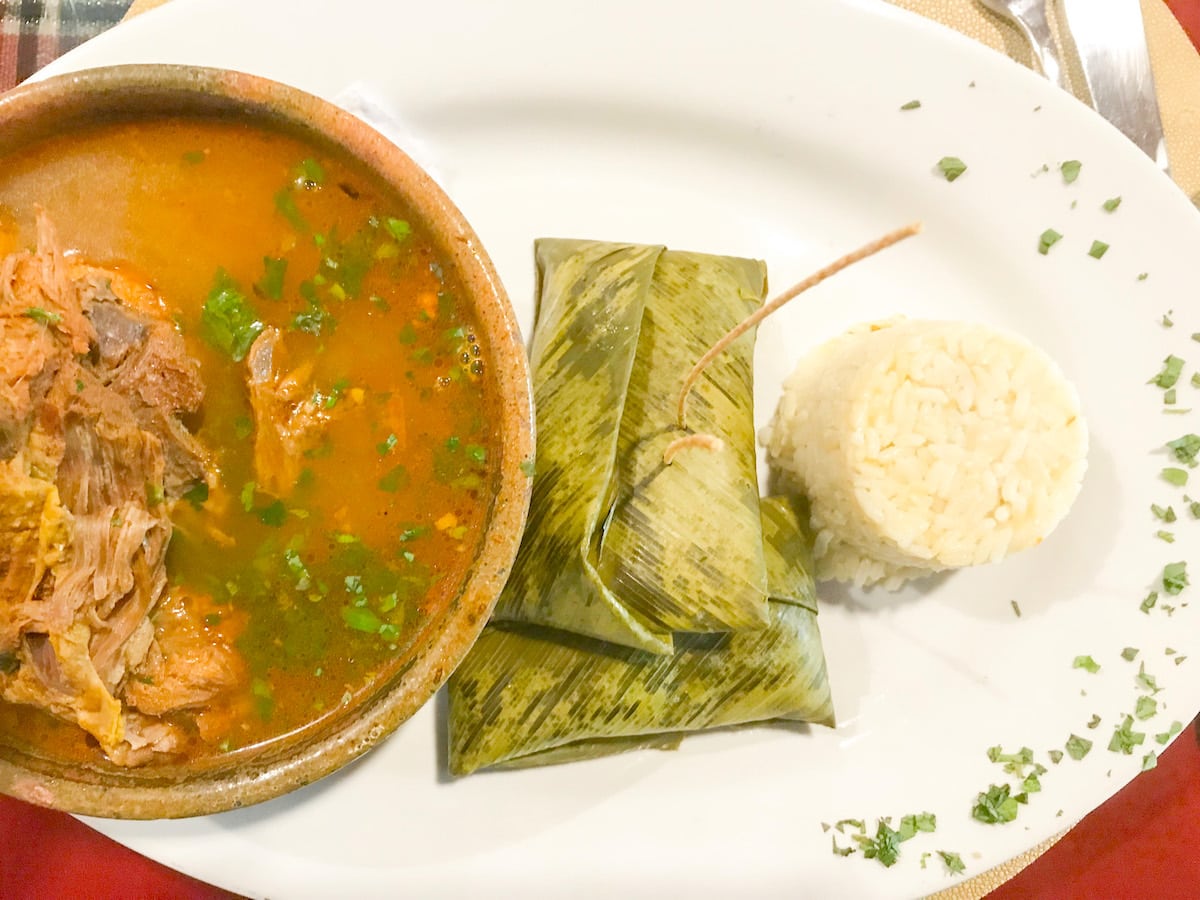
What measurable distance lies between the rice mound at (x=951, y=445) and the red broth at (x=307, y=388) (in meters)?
0.75

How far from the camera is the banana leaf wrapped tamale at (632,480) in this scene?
150cm

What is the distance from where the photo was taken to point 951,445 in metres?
1.68

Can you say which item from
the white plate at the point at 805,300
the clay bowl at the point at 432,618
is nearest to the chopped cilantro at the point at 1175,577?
the white plate at the point at 805,300

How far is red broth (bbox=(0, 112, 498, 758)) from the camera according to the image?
4.21 ft

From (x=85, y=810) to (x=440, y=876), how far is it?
2.18 ft

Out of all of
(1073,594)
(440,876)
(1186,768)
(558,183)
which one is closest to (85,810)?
(440,876)

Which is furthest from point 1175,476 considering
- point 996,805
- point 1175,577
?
point 996,805

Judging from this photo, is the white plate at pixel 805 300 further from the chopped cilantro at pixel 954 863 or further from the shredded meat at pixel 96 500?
the shredded meat at pixel 96 500

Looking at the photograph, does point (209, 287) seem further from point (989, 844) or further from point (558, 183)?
point (989, 844)

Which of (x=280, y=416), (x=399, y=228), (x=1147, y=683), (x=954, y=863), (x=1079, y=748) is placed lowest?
(x=954, y=863)

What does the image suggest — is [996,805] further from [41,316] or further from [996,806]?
[41,316]

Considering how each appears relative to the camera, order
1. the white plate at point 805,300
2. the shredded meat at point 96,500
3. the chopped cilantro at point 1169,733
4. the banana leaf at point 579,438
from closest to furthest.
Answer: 1. the shredded meat at point 96,500
2. the banana leaf at point 579,438
3. the white plate at point 805,300
4. the chopped cilantro at point 1169,733

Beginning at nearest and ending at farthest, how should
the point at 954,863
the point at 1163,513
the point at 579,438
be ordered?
1. the point at 579,438
2. the point at 954,863
3. the point at 1163,513

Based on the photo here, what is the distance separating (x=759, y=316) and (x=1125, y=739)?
1.24 m
